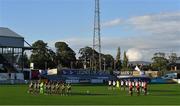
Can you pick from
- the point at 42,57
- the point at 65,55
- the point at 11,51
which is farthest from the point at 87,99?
the point at 65,55

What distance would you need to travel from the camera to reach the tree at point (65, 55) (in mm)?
191875

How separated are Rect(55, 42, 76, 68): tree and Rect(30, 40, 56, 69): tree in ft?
22.3

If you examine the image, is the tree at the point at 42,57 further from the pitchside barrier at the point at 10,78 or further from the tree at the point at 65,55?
the pitchside barrier at the point at 10,78

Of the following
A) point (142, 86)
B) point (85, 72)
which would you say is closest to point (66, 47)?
point (85, 72)

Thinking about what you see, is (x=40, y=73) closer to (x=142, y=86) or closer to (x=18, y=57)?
(x=18, y=57)

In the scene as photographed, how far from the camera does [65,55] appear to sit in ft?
631

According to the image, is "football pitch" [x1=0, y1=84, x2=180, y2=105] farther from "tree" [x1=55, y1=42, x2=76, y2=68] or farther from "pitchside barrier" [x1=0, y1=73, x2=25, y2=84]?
"tree" [x1=55, y1=42, x2=76, y2=68]

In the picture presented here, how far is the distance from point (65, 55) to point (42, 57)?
17.7 metres

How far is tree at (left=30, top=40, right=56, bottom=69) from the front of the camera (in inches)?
6836

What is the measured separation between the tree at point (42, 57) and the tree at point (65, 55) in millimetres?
6794

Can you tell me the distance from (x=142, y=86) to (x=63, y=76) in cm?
5576

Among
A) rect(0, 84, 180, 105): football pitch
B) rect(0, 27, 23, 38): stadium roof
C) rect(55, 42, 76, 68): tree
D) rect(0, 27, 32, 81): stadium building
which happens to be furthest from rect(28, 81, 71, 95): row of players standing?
rect(55, 42, 76, 68): tree

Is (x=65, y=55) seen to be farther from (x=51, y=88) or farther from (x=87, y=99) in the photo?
(x=87, y=99)

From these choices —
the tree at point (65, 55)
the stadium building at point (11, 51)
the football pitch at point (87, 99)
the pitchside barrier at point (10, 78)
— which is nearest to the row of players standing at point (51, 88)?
the football pitch at point (87, 99)
